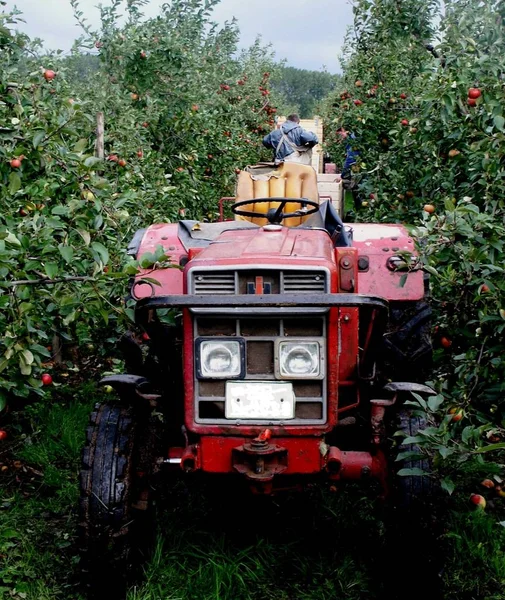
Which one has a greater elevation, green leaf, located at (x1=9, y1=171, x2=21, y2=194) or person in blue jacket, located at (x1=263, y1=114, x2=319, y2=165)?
person in blue jacket, located at (x1=263, y1=114, x2=319, y2=165)

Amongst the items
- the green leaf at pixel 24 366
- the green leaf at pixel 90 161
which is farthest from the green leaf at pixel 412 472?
the green leaf at pixel 90 161

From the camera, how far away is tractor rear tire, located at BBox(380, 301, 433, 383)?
14.8 feet

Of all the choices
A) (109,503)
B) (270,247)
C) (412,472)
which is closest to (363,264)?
(270,247)

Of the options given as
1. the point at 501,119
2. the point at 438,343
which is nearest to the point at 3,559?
the point at 438,343

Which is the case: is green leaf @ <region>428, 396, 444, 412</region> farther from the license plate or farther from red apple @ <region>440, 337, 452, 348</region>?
red apple @ <region>440, 337, 452, 348</region>

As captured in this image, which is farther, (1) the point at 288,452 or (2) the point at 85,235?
(2) the point at 85,235

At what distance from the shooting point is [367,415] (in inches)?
156

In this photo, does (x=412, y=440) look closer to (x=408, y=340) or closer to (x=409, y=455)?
(x=409, y=455)

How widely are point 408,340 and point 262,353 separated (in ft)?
4.91

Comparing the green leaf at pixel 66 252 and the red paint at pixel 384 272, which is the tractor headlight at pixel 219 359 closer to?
the green leaf at pixel 66 252

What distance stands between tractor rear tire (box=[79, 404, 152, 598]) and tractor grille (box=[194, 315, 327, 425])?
0.38 m

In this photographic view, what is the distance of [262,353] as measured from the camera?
3.30 metres

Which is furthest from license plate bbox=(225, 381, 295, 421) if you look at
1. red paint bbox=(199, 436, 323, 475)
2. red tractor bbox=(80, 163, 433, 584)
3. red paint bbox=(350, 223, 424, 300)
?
red paint bbox=(350, 223, 424, 300)

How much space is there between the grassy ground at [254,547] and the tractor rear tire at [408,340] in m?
0.74
